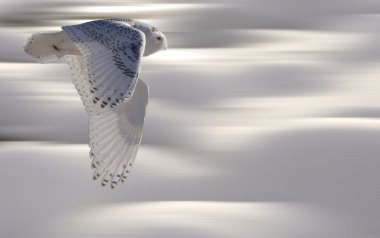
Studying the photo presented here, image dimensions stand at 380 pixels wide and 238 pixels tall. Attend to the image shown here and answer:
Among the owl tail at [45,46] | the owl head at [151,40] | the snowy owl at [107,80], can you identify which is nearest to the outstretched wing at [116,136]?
the snowy owl at [107,80]

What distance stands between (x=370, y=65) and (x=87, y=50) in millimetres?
2392

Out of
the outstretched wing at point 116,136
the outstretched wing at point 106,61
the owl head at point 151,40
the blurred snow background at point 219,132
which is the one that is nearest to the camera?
the outstretched wing at point 106,61

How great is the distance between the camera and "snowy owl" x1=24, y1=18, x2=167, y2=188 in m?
3.70

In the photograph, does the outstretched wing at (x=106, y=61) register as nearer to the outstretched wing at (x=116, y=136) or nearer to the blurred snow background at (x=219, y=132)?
the outstretched wing at (x=116, y=136)

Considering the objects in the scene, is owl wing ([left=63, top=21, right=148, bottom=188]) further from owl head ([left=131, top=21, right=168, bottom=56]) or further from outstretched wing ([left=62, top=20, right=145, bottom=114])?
owl head ([left=131, top=21, right=168, bottom=56])

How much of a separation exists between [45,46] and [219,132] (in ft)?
3.48

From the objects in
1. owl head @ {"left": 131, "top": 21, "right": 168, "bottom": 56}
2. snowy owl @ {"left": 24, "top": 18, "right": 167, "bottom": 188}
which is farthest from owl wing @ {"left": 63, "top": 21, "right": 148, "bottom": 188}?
owl head @ {"left": 131, "top": 21, "right": 168, "bottom": 56}

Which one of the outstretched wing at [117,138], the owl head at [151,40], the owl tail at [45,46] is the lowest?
the outstretched wing at [117,138]

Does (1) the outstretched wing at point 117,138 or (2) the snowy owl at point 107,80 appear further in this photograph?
(1) the outstretched wing at point 117,138

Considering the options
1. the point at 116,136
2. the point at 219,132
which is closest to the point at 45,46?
the point at 116,136

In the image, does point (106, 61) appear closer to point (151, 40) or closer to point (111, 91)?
point (111, 91)

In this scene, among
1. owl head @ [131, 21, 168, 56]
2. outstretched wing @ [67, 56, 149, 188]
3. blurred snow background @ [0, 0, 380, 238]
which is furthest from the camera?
owl head @ [131, 21, 168, 56]

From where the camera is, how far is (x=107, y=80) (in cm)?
369

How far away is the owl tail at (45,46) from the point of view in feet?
14.1
